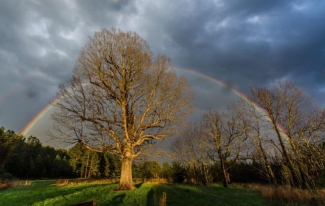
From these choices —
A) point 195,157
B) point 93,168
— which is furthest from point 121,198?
point 93,168

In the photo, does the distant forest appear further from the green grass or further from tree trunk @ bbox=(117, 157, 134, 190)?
the green grass

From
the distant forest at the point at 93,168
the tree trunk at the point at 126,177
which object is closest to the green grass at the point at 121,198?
the tree trunk at the point at 126,177

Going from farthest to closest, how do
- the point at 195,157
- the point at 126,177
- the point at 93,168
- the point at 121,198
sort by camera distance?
the point at 93,168 → the point at 195,157 → the point at 126,177 → the point at 121,198

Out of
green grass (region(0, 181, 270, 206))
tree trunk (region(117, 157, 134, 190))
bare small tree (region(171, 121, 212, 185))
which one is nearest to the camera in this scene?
green grass (region(0, 181, 270, 206))

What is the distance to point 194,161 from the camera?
4775cm

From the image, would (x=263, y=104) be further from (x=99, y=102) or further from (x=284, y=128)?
(x=99, y=102)

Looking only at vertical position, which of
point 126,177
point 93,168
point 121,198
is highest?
point 93,168

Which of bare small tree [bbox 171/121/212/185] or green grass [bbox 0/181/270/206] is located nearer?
green grass [bbox 0/181/270/206]

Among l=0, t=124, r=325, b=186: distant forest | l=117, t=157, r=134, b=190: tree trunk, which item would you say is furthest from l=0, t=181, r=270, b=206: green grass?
l=0, t=124, r=325, b=186: distant forest

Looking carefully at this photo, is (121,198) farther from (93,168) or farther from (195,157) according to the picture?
(93,168)

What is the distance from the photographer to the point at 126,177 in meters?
19.8

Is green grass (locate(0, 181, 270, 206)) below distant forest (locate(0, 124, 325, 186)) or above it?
below

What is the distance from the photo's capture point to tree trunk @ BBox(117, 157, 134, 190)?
1916 centimetres

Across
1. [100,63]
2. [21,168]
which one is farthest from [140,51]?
[21,168]
